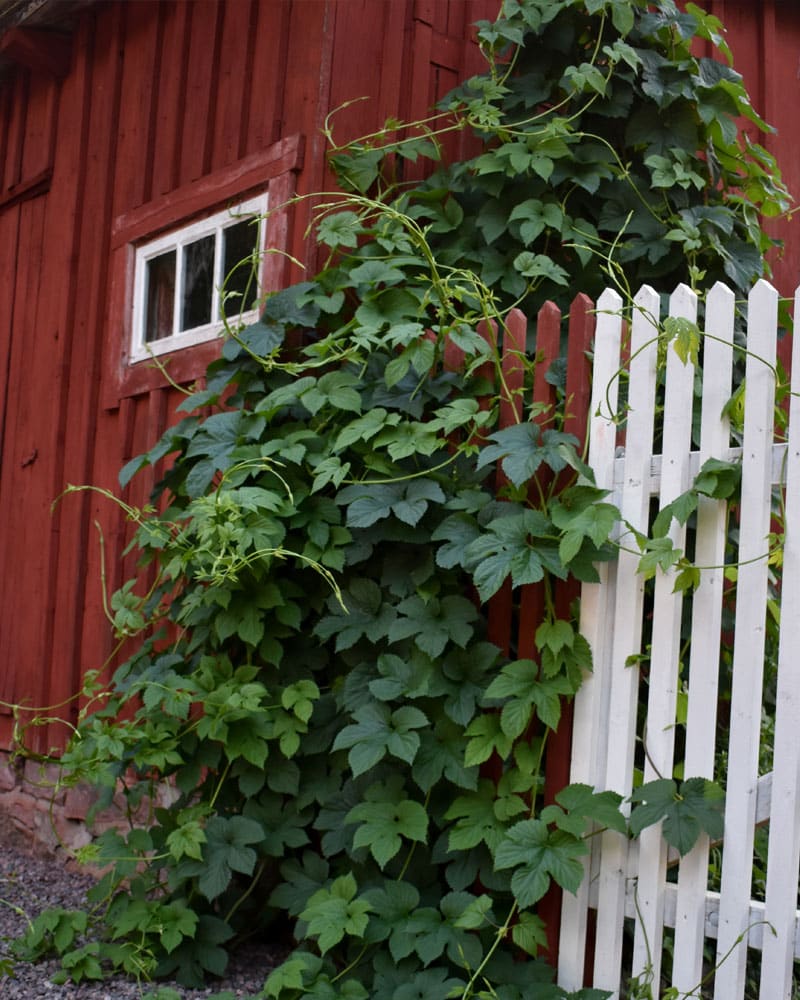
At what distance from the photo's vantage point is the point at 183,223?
436 cm

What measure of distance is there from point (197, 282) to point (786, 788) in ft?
9.58

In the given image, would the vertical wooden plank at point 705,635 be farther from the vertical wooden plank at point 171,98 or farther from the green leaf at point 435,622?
the vertical wooden plank at point 171,98

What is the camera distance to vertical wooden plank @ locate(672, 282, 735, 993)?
2.47 metres

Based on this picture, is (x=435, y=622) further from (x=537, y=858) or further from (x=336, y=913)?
(x=336, y=913)

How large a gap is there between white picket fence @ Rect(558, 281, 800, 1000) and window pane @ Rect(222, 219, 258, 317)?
1.65 meters

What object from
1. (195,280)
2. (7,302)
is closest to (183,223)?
(195,280)

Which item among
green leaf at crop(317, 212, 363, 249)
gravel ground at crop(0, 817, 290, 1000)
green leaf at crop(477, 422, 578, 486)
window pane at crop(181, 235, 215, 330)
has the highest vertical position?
window pane at crop(181, 235, 215, 330)

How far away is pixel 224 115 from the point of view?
13.9ft

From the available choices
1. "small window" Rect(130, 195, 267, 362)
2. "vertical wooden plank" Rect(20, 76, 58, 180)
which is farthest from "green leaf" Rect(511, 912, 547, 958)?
"vertical wooden plank" Rect(20, 76, 58, 180)

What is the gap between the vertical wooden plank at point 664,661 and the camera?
2.54m

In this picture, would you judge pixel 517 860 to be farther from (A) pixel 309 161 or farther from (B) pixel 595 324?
(A) pixel 309 161

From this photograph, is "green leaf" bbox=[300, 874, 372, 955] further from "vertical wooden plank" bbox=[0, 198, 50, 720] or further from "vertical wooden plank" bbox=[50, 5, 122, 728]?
"vertical wooden plank" bbox=[0, 198, 50, 720]

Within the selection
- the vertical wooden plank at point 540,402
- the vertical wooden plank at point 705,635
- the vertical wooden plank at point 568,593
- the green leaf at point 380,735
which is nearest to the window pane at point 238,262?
the vertical wooden plank at point 540,402

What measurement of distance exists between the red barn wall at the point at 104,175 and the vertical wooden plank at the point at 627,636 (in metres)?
1.46
